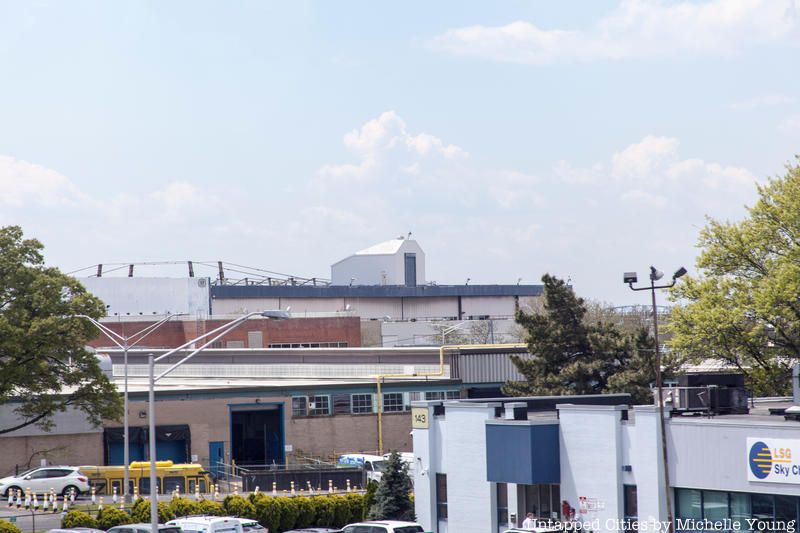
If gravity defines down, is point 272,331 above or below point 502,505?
above

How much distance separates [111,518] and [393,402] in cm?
3154

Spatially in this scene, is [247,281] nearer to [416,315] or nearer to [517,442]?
[416,315]

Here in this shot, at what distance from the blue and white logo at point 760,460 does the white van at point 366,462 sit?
27325 millimetres

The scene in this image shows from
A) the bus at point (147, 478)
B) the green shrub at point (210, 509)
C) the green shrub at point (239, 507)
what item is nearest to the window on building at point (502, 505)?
the green shrub at point (239, 507)

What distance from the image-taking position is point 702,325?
186 ft

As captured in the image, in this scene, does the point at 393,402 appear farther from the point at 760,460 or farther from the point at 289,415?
the point at 760,460

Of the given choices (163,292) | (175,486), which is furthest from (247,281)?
(175,486)

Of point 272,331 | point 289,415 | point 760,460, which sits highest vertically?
point 272,331

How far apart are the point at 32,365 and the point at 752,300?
34.4 m

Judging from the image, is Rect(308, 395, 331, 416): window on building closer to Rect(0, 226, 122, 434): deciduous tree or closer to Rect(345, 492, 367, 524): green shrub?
Rect(0, 226, 122, 434): deciduous tree

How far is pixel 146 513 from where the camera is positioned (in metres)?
45.9

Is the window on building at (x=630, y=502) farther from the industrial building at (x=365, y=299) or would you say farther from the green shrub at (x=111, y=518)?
the industrial building at (x=365, y=299)

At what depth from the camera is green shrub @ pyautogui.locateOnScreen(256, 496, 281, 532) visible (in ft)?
156

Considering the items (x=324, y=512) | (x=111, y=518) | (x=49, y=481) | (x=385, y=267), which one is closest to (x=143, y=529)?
(x=111, y=518)
